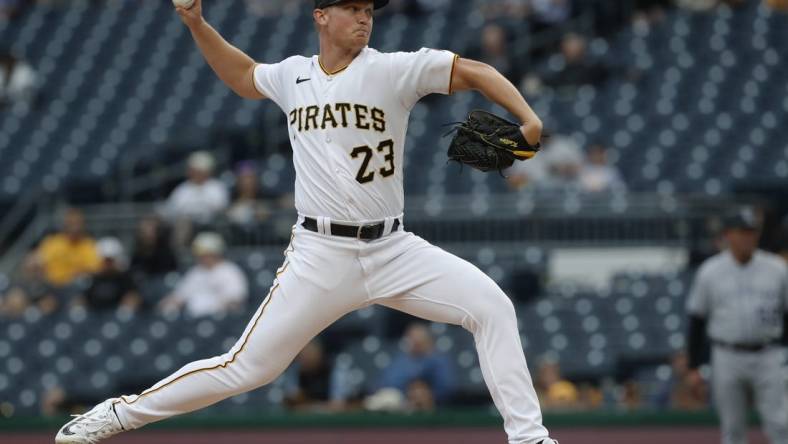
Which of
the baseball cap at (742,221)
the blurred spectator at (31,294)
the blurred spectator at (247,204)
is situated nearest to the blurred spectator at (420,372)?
the blurred spectator at (247,204)

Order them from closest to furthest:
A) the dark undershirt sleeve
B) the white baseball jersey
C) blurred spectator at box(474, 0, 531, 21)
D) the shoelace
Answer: the white baseball jersey → the shoelace → the dark undershirt sleeve → blurred spectator at box(474, 0, 531, 21)

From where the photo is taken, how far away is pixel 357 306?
205 inches

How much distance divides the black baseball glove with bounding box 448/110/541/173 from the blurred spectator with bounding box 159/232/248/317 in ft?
19.3

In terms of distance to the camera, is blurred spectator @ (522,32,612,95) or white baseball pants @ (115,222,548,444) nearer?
white baseball pants @ (115,222,548,444)

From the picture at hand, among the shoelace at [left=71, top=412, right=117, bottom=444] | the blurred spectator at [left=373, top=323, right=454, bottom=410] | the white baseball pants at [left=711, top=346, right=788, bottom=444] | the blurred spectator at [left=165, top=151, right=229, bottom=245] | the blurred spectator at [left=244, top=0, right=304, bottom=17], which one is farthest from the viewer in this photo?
the blurred spectator at [left=244, top=0, right=304, bottom=17]

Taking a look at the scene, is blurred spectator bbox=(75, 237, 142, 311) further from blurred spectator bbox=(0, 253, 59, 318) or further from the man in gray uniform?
the man in gray uniform

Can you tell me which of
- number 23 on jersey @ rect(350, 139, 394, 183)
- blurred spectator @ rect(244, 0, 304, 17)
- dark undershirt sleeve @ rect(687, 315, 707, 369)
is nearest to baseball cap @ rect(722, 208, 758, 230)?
dark undershirt sleeve @ rect(687, 315, 707, 369)

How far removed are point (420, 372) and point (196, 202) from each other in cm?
298

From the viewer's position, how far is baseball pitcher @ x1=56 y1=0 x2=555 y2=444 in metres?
5.07

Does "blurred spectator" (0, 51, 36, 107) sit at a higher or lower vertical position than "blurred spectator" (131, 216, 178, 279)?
higher

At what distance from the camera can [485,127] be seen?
5.03 metres

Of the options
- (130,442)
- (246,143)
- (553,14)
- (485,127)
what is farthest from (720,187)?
(485,127)

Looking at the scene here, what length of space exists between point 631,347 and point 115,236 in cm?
449

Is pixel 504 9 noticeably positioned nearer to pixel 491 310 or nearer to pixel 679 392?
pixel 679 392
